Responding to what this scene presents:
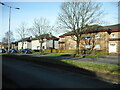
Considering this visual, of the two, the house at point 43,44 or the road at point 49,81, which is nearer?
the road at point 49,81

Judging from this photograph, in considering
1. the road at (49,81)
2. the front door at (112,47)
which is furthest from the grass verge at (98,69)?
the front door at (112,47)

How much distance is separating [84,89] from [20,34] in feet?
129

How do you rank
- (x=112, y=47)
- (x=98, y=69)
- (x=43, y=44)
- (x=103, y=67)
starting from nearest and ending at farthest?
1. (x=98, y=69)
2. (x=103, y=67)
3. (x=112, y=47)
4. (x=43, y=44)

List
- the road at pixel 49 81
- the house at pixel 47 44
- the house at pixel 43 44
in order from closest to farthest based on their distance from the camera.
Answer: the road at pixel 49 81 < the house at pixel 43 44 < the house at pixel 47 44

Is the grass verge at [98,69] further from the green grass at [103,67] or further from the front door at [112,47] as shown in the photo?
the front door at [112,47]

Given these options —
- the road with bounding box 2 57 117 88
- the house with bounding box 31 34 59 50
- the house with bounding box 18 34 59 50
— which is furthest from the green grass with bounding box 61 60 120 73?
the house with bounding box 31 34 59 50

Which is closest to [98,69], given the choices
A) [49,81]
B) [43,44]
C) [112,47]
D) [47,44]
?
[49,81]

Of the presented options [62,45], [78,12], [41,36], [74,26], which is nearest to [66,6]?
[78,12]

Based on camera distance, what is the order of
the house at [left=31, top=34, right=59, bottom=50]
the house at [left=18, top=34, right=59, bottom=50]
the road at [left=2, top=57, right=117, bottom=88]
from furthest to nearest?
the house at [left=31, top=34, right=59, bottom=50] → the house at [left=18, top=34, right=59, bottom=50] → the road at [left=2, top=57, right=117, bottom=88]

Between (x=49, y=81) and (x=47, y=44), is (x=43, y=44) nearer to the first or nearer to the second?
(x=47, y=44)

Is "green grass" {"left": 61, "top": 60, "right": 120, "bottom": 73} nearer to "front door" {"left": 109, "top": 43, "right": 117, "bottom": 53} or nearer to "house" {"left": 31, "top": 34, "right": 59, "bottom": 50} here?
"front door" {"left": 109, "top": 43, "right": 117, "bottom": 53}

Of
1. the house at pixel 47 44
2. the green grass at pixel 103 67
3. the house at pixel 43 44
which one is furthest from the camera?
the house at pixel 47 44

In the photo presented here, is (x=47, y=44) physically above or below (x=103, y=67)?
above

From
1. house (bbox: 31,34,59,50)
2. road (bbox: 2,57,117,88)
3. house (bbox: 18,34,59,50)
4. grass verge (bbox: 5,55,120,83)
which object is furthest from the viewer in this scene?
house (bbox: 31,34,59,50)
